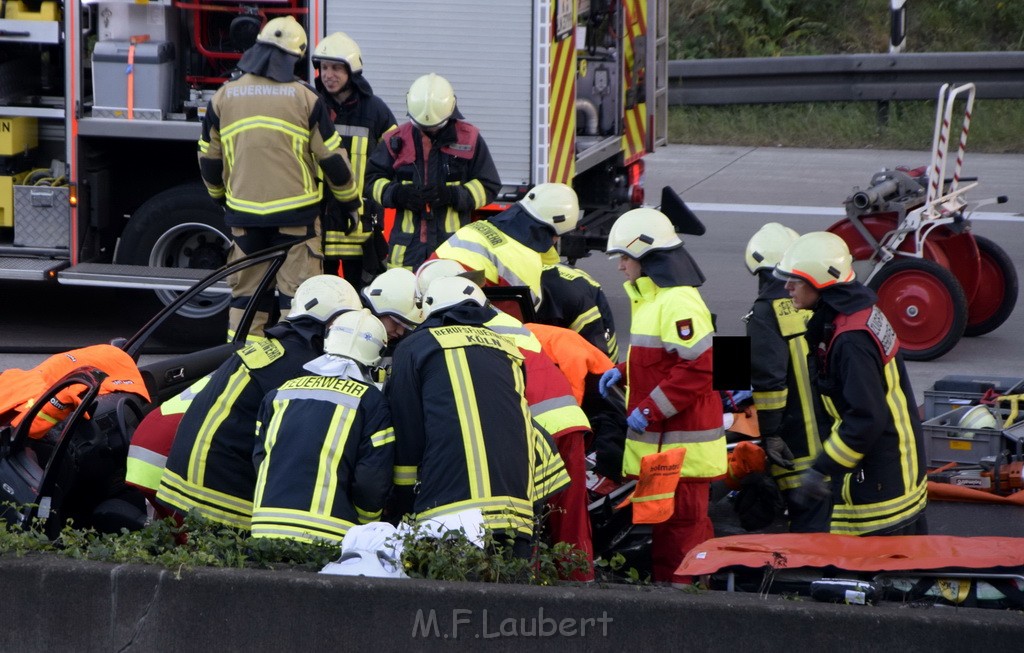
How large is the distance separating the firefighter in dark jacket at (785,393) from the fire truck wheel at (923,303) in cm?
287

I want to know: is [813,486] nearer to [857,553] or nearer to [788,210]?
[857,553]

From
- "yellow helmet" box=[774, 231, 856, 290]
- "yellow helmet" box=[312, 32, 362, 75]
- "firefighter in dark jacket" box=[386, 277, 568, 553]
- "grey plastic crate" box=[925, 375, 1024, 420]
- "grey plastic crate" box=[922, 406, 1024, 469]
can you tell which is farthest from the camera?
"yellow helmet" box=[312, 32, 362, 75]

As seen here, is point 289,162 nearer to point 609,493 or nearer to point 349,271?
point 349,271

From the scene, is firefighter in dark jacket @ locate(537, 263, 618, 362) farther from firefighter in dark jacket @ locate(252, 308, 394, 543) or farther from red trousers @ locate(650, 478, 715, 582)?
firefighter in dark jacket @ locate(252, 308, 394, 543)

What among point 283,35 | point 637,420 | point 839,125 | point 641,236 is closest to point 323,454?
point 637,420

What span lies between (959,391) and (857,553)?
240 centimetres

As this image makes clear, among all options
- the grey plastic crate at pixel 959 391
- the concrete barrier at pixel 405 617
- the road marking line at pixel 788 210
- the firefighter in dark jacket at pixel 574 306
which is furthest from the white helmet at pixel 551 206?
the road marking line at pixel 788 210

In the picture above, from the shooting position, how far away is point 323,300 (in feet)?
15.1

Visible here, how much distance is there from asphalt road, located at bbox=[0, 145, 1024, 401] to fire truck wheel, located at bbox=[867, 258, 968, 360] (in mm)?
149

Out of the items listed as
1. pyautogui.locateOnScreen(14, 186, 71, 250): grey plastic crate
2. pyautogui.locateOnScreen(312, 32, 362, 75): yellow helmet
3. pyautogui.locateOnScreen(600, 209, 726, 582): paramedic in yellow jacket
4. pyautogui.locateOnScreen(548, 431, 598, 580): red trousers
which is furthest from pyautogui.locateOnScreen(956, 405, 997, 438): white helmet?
pyautogui.locateOnScreen(14, 186, 71, 250): grey plastic crate

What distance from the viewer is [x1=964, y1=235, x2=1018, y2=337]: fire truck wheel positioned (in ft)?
27.8

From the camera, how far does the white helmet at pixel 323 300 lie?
4590mm

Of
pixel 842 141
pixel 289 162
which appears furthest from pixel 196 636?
pixel 842 141

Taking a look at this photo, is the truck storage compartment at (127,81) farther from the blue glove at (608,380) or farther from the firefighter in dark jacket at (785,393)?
the firefighter in dark jacket at (785,393)
